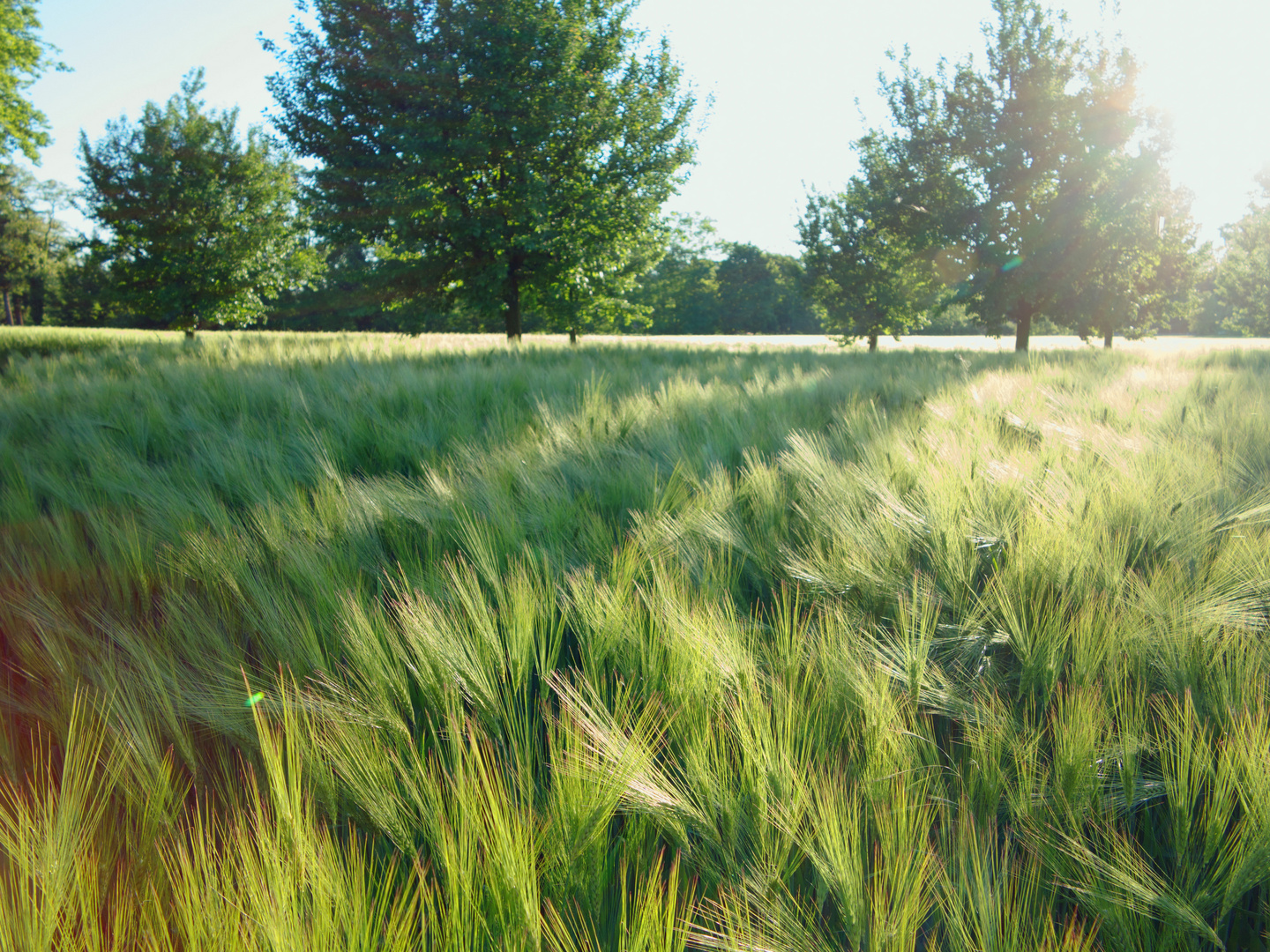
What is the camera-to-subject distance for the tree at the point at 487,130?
30.8 ft

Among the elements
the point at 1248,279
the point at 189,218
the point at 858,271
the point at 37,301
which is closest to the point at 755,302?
the point at 1248,279

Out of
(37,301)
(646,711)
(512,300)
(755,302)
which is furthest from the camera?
(755,302)

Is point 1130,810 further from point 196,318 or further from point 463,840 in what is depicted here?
point 196,318

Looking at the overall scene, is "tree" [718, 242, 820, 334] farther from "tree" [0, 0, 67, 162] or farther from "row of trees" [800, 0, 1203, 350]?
"tree" [0, 0, 67, 162]

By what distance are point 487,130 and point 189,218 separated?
11782 millimetres

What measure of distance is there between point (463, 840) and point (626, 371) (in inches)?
211

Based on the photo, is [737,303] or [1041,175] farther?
[737,303]

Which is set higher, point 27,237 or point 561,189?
point 27,237

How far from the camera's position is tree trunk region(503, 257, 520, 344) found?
11211 mm

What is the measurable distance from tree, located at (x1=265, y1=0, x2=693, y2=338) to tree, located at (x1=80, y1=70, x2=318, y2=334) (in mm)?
7492

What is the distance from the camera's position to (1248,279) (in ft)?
135

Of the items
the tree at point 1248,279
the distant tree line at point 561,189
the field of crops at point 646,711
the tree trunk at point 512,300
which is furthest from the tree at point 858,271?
the tree at point 1248,279

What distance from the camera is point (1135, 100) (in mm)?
14930

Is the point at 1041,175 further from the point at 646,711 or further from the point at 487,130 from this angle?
the point at 646,711
